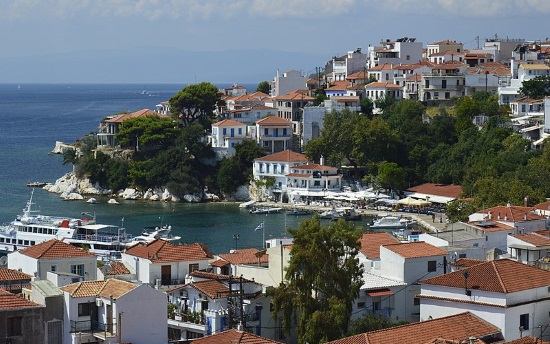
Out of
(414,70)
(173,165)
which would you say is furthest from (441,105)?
(173,165)

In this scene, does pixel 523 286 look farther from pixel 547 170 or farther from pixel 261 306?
pixel 547 170

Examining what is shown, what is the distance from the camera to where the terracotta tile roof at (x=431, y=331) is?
1811 cm

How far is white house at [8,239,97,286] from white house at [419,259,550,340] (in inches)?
299

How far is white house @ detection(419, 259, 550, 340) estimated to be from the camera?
19.9 meters

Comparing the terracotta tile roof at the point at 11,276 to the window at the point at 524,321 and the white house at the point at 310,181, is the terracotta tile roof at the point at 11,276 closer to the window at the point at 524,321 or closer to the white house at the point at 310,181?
the window at the point at 524,321

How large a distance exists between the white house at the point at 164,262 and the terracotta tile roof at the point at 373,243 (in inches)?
140

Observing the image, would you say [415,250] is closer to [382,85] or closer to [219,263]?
[219,263]

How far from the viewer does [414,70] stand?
6738cm

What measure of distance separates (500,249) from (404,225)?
1760 cm

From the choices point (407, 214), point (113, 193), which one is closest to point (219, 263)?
point (407, 214)

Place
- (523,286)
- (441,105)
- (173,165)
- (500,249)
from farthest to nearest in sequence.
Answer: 1. (441,105)
2. (173,165)
3. (500,249)
4. (523,286)

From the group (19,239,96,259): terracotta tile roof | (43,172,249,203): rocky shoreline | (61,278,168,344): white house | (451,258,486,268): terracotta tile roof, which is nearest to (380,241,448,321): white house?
(451,258,486,268): terracotta tile roof

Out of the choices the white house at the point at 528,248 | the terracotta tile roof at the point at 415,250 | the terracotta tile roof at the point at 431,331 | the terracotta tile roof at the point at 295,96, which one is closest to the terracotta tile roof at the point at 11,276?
the terracotta tile roof at the point at 431,331

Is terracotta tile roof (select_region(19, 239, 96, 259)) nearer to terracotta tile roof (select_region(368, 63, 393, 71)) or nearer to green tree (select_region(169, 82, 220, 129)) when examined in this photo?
green tree (select_region(169, 82, 220, 129))
